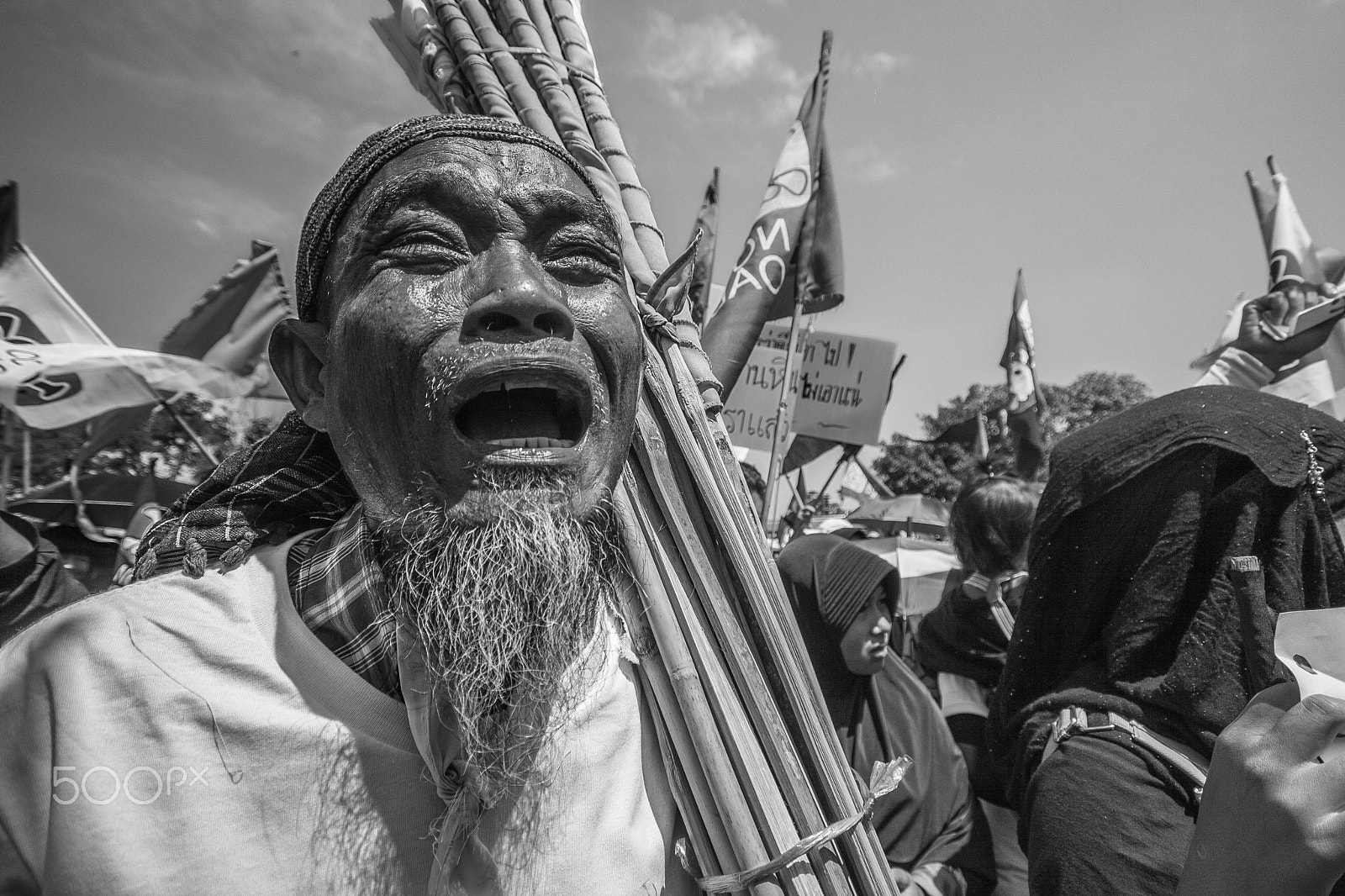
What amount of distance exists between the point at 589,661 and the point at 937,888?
1913 mm

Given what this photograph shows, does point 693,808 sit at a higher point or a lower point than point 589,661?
lower

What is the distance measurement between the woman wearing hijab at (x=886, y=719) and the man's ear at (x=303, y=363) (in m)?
2.19

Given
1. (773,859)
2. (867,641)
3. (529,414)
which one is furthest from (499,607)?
(867,641)

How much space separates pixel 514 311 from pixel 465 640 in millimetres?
441

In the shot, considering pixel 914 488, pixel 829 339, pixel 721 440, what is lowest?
pixel 914 488

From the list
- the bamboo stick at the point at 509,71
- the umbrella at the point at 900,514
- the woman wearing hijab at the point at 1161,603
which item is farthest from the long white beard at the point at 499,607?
the umbrella at the point at 900,514

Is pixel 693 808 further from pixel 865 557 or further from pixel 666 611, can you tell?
pixel 865 557

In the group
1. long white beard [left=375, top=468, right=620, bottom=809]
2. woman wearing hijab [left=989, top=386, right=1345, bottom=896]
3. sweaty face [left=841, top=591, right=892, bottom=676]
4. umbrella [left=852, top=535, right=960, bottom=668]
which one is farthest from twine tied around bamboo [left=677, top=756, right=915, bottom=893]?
umbrella [left=852, top=535, right=960, bottom=668]

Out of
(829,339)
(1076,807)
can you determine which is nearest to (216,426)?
(829,339)

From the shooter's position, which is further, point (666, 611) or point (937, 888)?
point (937, 888)

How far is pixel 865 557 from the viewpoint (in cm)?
316

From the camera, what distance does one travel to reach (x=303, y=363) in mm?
1325

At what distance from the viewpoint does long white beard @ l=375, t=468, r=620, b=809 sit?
104 cm

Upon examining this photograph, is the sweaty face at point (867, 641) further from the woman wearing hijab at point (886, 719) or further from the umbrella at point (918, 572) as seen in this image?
the umbrella at point (918, 572)
